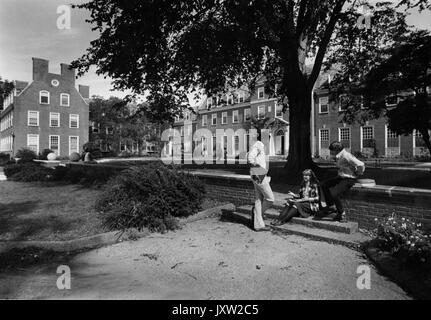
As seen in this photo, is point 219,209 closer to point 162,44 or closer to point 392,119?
point 162,44

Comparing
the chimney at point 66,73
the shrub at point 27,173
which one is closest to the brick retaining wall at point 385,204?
the shrub at point 27,173

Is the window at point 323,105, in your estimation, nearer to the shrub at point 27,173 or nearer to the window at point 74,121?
the shrub at point 27,173

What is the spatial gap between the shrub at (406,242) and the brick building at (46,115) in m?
49.1

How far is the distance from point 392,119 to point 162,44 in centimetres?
1357

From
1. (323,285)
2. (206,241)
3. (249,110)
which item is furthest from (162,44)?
(249,110)

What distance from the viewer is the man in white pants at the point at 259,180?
6.95 m

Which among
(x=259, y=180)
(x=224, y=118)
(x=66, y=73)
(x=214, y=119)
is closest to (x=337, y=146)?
(x=259, y=180)

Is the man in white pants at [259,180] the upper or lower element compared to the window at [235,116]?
lower

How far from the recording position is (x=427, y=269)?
4309 millimetres

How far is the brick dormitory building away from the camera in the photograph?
35125 millimetres

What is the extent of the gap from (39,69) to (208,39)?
149 ft

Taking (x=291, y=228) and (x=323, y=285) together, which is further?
(x=291, y=228)

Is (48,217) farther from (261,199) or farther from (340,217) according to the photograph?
(340,217)
